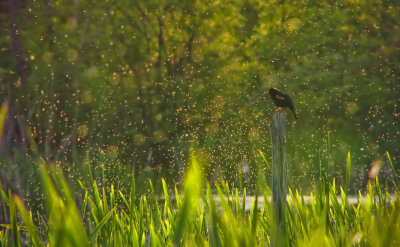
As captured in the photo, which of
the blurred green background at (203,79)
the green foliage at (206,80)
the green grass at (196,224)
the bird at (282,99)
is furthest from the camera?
the green foliage at (206,80)

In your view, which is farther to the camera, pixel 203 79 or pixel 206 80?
pixel 206 80

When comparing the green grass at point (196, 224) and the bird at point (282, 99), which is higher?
the bird at point (282, 99)

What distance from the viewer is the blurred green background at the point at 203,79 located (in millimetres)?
10766

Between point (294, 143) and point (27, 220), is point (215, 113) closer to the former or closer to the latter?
point (294, 143)

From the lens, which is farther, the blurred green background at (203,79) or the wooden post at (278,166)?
the blurred green background at (203,79)

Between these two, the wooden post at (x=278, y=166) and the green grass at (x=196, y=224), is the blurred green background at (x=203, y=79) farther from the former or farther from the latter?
the wooden post at (x=278, y=166)

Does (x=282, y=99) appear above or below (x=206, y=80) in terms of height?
below

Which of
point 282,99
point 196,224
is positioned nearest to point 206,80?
point 282,99

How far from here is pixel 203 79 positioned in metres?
17.6

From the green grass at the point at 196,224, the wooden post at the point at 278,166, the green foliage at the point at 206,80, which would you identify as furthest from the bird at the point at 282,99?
the green foliage at the point at 206,80

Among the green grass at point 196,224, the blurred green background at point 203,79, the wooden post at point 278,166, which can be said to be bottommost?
the green grass at point 196,224

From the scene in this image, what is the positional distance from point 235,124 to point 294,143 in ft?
5.57

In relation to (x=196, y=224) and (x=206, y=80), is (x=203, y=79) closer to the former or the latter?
(x=206, y=80)

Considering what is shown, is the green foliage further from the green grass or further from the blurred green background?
the green grass
